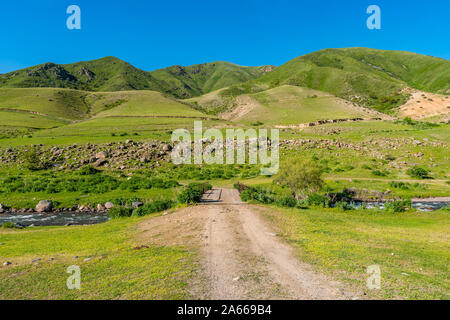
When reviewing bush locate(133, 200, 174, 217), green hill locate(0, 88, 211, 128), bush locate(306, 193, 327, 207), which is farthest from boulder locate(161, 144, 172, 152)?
green hill locate(0, 88, 211, 128)

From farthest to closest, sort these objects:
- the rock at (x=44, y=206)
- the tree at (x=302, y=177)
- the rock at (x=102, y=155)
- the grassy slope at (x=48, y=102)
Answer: the grassy slope at (x=48, y=102) → the rock at (x=102, y=155) → the tree at (x=302, y=177) → the rock at (x=44, y=206)

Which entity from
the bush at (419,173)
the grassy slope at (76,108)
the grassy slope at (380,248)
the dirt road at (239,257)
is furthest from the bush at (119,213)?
the grassy slope at (76,108)

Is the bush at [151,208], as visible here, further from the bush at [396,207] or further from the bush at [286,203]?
the bush at [396,207]

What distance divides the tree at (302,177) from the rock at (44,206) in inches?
1335

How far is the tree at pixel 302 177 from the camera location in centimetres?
3875

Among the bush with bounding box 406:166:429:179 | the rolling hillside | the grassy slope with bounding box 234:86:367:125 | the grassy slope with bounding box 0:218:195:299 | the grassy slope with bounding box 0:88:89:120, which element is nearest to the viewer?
the grassy slope with bounding box 0:218:195:299

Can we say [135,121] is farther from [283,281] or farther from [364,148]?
[283,281]

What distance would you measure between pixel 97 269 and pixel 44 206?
28697mm

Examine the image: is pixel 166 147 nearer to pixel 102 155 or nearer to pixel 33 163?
pixel 102 155

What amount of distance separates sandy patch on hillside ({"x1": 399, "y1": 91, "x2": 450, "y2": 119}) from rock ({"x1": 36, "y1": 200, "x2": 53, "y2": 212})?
14742cm

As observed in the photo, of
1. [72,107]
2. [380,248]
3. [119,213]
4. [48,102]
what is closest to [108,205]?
[119,213]

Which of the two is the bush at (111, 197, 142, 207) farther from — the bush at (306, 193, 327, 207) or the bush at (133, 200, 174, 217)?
the bush at (306, 193, 327, 207)

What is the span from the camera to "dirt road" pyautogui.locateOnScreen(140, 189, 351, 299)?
9.62 metres
